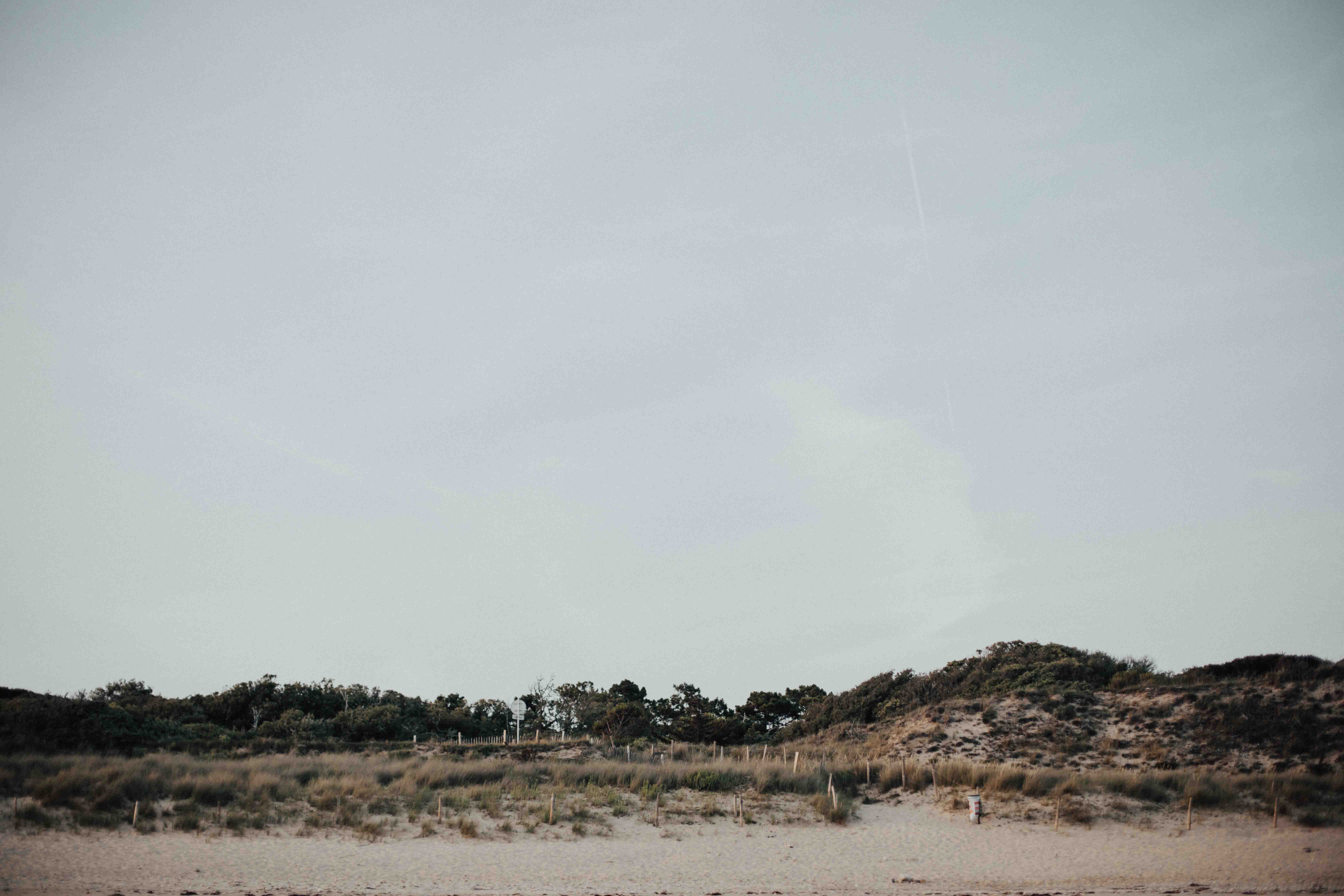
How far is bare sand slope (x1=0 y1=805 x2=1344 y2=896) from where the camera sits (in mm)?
15875

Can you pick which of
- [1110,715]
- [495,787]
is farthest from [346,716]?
[1110,715]

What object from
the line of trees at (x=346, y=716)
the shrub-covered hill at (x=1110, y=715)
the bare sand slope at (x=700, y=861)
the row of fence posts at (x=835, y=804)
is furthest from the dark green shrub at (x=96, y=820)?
the shrub-covered hill at (x=1110, y=715)

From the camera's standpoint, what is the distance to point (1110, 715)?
111 feet

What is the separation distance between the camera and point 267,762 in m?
24.9

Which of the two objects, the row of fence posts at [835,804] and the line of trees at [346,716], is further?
the line of trees at [346,716]

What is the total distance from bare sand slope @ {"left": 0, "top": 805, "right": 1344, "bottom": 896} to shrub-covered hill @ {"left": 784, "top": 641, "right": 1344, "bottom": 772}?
879 cm

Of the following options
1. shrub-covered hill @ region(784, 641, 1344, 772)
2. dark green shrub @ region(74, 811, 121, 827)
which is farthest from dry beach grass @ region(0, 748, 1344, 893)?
shrub-covered hill @ region(784, 641, 1344, 772)

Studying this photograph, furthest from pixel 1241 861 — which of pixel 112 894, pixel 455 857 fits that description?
pixel 112 894

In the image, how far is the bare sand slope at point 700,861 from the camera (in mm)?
15875

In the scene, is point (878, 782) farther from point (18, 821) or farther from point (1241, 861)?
point (18, 821)

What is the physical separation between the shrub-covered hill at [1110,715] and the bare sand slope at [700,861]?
346 inches

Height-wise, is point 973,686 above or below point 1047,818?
above

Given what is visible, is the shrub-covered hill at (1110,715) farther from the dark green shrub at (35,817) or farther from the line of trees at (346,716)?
the dark green shrub at (35,817)

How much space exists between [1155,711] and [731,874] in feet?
76.2
